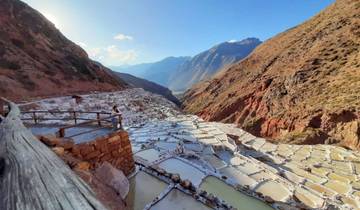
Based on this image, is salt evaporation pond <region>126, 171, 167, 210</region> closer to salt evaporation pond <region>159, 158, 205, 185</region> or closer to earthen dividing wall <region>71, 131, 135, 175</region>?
earthen dividing wall <region>71, 131, 135, 175</region>

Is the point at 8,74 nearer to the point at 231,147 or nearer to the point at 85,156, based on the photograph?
the point at 231,147

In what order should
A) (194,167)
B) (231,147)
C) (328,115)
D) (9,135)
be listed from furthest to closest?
(328,115), (231,147), (194,167), (9,135)

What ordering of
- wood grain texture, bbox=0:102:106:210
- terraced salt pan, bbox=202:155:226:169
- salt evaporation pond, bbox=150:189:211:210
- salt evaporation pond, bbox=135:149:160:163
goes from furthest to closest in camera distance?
terraced salt pan, bbox=202:155:226:169, salt evaporation pond, bbox=135:149:160:163, salt evaporation pond, bbox=150:189:211:210, wood grain texture, bbox=0:102:106:210

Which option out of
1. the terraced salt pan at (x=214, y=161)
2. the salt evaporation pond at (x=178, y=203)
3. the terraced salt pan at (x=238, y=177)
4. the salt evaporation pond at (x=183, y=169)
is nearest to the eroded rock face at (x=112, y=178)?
the salt evaporation pond at (x=178, y=203)

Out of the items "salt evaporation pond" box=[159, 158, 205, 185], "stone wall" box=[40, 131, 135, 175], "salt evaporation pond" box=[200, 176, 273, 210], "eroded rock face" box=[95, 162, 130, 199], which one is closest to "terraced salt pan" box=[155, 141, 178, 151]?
"salt evaporation pond" box=[159, 158, 205, 185]

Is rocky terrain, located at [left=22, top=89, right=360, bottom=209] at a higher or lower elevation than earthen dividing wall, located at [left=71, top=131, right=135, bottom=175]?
lower

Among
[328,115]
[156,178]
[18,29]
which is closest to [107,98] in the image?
[18,29]

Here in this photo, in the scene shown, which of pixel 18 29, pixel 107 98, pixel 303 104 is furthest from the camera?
pixel 18 29
